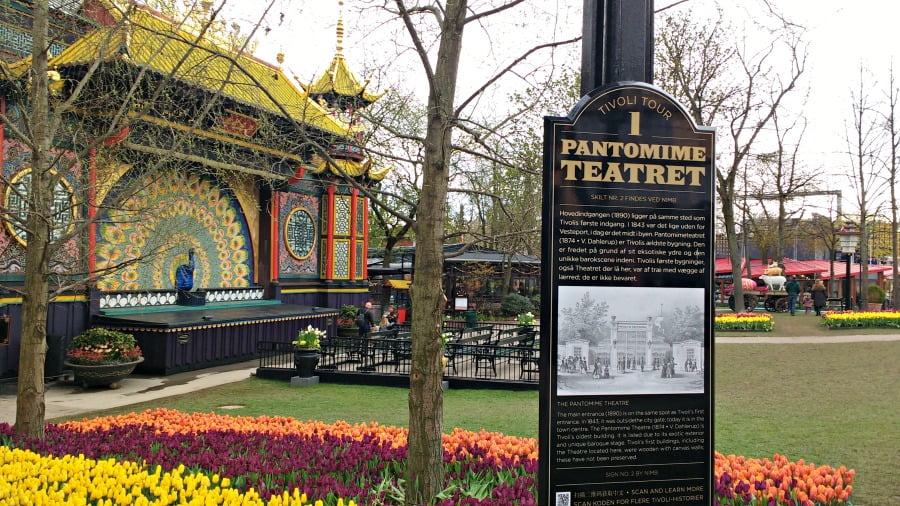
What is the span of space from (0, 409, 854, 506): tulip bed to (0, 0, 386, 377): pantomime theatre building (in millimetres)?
2100

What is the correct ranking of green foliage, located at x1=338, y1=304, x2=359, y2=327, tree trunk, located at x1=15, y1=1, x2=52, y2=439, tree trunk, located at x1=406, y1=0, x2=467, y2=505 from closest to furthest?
tree trunk, located at x1=406, y1=0, x2=467, y2=505 → tree trunk, located at x1=15, y1=1, x2=52, y2=439 → green foliage, located at x1=338, y1=304, x2=359, y2=327

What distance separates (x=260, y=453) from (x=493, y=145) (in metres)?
3.40

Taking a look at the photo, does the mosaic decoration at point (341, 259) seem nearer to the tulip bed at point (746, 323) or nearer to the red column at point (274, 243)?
the red column at point (274, 243)

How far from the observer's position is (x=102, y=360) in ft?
45.0

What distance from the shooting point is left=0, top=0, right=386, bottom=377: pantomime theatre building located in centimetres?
999

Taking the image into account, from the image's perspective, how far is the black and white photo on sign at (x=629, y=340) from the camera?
3.60 m

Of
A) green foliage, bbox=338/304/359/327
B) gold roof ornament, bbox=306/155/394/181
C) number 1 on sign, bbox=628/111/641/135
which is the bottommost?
green foliage, bbox=338/304/359/327

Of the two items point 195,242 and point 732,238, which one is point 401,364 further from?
point 732,238

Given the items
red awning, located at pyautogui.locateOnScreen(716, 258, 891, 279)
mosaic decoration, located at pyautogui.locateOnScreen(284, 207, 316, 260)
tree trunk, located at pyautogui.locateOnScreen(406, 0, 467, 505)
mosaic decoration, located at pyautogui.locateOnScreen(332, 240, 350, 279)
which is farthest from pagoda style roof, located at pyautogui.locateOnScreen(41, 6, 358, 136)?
red awning, located at pyautogui.locateOnScreen(716, 258, 891, 279)

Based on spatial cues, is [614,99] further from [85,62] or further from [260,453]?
[85,62]

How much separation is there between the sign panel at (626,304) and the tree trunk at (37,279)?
211 inches

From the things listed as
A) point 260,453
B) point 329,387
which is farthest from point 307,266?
point 260,453

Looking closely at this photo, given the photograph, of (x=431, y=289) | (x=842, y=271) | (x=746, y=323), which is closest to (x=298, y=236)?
(x=746, y=323)

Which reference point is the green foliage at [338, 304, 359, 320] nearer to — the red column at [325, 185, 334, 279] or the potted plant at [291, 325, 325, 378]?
the red column at [325, 185, 334, 279]
